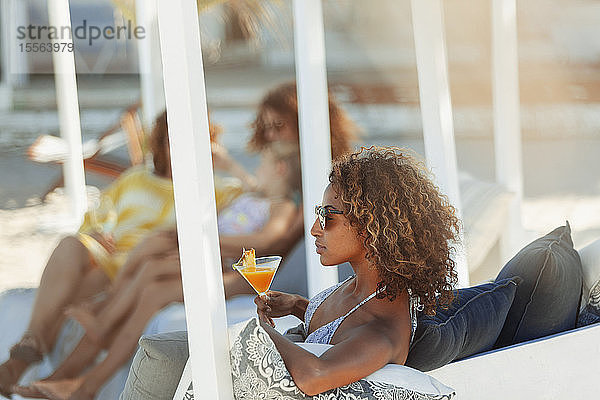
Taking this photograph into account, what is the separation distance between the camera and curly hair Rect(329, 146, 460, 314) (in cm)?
167

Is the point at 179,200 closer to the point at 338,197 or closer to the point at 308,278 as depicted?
the point at 338,197

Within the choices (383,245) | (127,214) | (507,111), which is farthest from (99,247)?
(383,245)

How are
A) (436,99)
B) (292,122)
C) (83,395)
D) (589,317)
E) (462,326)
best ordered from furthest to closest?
1. (292,122)
2. (436,99)
3. (83,395)
4. (589,317)
5. (462,326)

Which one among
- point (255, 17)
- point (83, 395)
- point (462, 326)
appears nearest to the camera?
point (462, 326)

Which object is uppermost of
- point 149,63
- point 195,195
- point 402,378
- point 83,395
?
point 149,63

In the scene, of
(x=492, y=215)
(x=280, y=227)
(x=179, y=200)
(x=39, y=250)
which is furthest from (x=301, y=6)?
(x=179, y=200)

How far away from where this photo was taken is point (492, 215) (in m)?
3.65

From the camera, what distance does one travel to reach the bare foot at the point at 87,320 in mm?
3564

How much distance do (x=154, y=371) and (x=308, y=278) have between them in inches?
78.0

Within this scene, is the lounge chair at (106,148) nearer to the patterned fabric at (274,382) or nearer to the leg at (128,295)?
the leg at (128,295)

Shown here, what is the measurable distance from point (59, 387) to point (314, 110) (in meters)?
1.60

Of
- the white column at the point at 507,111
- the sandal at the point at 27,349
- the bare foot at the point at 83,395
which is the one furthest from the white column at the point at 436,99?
the sandal at the point at 27,349

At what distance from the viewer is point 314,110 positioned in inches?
137

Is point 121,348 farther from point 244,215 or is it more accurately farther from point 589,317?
point 589,317
